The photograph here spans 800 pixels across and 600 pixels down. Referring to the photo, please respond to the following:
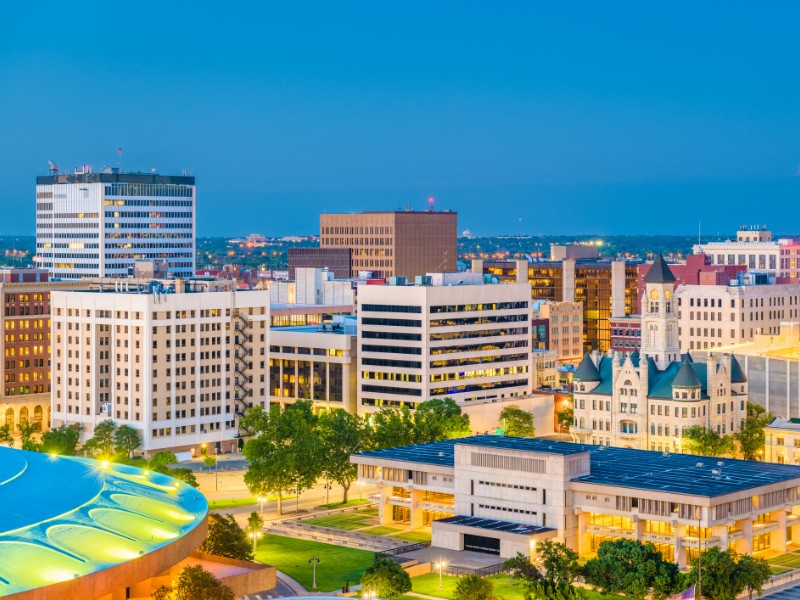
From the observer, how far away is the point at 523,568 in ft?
450

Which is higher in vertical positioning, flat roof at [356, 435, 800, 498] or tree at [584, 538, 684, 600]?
flat roof at [356, 435, 800, 498]

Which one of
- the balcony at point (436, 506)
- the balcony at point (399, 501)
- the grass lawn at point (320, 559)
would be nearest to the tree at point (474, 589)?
the grass lawn at point (320, 559)

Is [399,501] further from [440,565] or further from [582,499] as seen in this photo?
[440,565]

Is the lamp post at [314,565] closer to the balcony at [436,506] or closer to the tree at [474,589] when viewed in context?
the tree at [474,589]

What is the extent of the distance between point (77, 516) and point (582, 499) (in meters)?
60.7

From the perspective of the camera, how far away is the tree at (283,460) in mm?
A: 179125

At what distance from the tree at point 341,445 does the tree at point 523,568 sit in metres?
46.1

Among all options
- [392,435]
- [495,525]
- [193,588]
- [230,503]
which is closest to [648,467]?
[495,525]

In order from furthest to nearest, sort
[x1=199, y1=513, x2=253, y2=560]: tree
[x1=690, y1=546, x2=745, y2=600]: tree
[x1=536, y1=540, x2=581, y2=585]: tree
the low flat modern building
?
the low flat modern building
[x1=536, y1=540, x2=581, y2=585]: tree
[x1=199, y1=513, x2=253, y2=560]: tree
[x1=690, y1=546, x2=745, y2=600]: tree

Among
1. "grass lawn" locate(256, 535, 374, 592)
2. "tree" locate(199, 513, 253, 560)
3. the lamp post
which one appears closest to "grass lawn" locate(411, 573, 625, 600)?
"grass lawn" locate(256, 535, 374, 592)

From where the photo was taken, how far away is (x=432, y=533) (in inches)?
6304

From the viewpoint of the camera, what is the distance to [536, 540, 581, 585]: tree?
138m

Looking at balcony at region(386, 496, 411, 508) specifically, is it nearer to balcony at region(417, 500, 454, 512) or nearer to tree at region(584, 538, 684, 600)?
balcony at region(417, 500, 454, 512)

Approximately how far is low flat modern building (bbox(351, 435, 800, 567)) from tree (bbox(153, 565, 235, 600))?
43.3 metres
